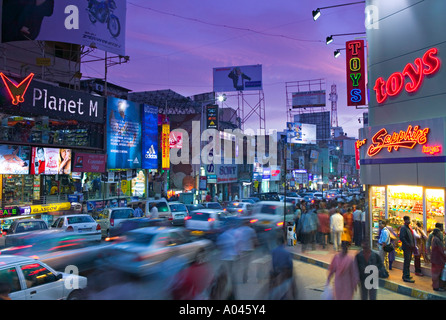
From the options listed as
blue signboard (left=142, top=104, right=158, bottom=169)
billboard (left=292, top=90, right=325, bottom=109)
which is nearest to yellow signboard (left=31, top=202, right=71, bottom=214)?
blue signboard (left=142, top=104, right=158, bottom=169)

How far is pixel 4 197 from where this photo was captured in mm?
22469

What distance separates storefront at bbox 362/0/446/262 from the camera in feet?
36.7

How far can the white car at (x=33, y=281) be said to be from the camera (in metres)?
6.29

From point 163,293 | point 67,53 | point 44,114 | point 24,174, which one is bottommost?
point 163,293

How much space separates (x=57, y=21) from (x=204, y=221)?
19.5 m

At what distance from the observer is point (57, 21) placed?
2561 cm

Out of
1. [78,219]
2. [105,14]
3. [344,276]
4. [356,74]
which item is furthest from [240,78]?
[344,276]

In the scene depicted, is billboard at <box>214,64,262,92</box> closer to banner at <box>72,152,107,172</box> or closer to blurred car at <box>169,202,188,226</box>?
banner at <box>72,152,107,172</box>

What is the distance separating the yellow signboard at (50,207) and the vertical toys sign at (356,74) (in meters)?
20.1

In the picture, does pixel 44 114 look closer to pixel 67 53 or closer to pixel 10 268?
pixel 67 53

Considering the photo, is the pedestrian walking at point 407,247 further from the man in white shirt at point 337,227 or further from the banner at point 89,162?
the banner at point 89,162

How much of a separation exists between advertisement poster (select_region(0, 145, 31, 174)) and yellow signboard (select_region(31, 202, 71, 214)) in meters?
2.47
